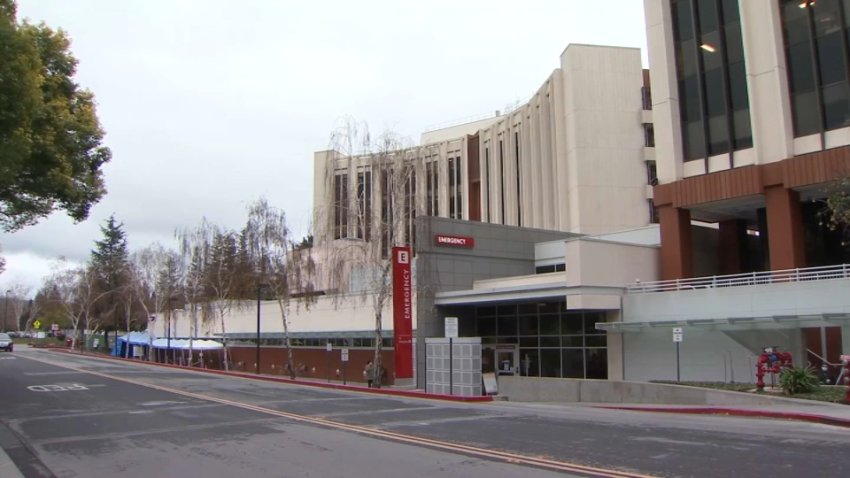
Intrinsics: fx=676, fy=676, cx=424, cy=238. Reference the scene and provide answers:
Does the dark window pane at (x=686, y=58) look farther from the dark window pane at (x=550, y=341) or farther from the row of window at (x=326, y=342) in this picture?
the row of window at (x=326, y=342)

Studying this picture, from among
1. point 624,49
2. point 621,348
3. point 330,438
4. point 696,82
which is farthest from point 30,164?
point 624,49

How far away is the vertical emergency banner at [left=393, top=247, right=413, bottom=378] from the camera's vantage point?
3009cm

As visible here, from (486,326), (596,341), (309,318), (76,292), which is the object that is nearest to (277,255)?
(309,318)

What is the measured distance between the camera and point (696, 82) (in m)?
32.5

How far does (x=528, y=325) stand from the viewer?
33500 millimetres

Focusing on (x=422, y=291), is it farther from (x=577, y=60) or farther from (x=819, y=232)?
(x=577, y=60)

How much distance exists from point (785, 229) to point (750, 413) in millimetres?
13715

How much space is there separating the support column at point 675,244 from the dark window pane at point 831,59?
8.18 metres

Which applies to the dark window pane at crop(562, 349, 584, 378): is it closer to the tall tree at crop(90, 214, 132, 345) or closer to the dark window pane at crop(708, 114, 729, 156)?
the dark window pane at crop(708, 114, 729, 156)

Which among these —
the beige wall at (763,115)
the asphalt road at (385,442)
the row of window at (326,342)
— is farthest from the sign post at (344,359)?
the beige wall at (763,115)

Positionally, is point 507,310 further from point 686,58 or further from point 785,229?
point 686,58

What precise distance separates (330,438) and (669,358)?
18.6m

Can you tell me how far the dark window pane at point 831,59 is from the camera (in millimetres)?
27688

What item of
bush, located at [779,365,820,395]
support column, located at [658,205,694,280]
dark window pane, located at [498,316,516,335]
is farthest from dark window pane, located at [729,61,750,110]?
bush, located at [779,365,820,395]
